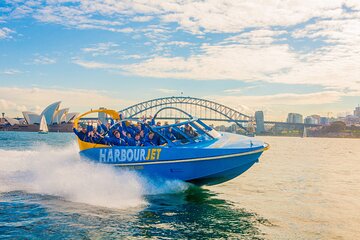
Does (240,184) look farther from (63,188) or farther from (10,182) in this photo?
(10,182)

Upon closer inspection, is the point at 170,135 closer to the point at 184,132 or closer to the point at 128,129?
the point at 184,132

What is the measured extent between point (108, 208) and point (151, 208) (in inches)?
47.0

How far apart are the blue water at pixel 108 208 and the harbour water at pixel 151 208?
0.02 m

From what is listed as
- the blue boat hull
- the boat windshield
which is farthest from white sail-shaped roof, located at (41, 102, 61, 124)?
the blue boat hull

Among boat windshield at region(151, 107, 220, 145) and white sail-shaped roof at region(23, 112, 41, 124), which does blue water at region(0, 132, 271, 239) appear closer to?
boat windshield at region(151, 107, 220, 145)

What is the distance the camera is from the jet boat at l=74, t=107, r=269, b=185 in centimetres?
1211

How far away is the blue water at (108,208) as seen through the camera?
899cm

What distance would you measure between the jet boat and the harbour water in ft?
1.31

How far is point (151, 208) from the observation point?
11281mm

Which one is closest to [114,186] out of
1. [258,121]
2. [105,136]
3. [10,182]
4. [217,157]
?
[105,136]

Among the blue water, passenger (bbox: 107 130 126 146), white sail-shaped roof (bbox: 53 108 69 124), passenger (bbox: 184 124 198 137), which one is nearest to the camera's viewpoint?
the blue water

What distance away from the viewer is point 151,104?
5423 inches

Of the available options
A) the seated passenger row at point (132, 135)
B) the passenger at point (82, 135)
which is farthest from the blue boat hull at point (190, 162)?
the passenger at point (82, 135)

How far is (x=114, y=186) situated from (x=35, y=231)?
160 inches
